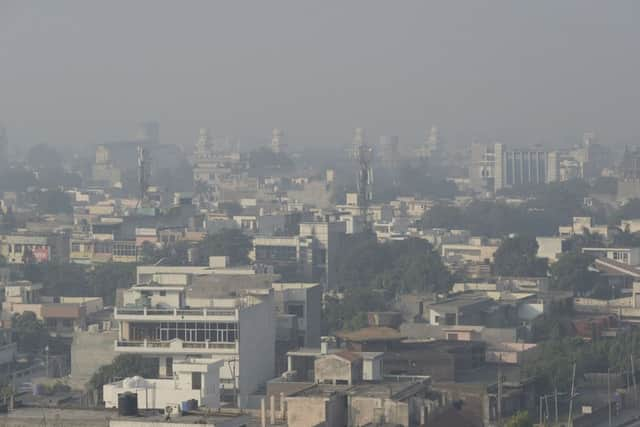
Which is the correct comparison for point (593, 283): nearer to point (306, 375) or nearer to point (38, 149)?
point (306, 375)

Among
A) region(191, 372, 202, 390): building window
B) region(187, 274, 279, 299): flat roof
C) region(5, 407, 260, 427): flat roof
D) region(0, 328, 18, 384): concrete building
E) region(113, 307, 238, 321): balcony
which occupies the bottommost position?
region(0, 328, 18, 384): concrete building

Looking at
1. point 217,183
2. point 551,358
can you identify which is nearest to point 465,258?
point 551,358

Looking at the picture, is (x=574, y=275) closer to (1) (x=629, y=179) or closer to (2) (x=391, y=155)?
(1) (x=629, y=179)

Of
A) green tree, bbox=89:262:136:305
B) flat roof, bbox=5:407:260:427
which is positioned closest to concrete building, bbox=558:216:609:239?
green tree, bbox=89:262:136:305

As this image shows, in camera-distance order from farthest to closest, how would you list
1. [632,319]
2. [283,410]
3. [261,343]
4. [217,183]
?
[217,183], [632,319], [261,343], [283,410]

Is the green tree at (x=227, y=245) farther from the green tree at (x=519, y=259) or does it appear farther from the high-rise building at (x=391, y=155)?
the high-rise building at (x=391, y=155)

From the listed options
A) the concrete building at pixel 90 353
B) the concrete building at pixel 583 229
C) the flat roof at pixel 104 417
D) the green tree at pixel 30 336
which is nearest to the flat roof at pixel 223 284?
the concrete building at pixel 90 353

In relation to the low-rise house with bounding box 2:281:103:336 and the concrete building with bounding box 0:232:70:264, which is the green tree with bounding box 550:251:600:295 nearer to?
the low-rise house with bounding box 2:281:103:336
